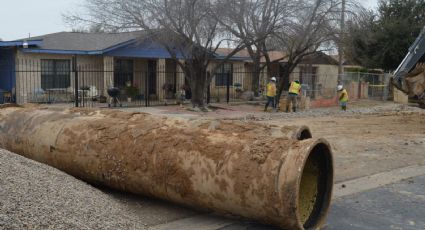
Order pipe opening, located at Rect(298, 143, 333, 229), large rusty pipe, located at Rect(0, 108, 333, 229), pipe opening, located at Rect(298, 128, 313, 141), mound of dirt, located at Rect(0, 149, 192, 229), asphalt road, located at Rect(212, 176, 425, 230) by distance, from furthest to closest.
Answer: pipe opening, located at Rect(298, 128, 313, 141), asphalt road, located at Rect(212, 176, 425, 230), pipe opening, located at Rect(298, 143, 333, 229), large rusty pipe, located at Rect(0, 108, 333, 229), mound of dirt, located at Rect(0, 149, 192, 229)

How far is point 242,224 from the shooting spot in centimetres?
611

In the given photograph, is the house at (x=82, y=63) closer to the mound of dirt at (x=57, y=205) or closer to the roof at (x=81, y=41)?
the roof at (x=81, y=41)

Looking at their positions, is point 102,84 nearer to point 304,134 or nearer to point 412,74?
point 412,74

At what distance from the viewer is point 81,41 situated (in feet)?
95.8

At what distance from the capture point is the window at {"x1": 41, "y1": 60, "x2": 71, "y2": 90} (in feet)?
87.1

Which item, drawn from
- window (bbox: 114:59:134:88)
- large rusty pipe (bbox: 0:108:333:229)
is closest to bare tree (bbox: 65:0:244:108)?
window (bbox: 114:59:134:88)

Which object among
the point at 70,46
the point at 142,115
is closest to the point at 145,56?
the point at 70,46

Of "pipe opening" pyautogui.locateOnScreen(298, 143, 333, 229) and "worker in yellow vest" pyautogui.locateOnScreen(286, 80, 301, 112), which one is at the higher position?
"worker in yellow vest" pyautogui.locateOnScreen(286, 80, 301, 112)

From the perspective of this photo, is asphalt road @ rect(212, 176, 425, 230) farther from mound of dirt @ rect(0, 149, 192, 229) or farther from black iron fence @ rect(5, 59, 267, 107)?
black iron fence @ rect(5, 59, 267, 107)

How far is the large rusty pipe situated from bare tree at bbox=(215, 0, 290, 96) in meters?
15.7

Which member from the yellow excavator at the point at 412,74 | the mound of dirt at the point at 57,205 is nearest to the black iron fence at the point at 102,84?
the yellow excavator at the point at 412,74

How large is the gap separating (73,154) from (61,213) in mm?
2177

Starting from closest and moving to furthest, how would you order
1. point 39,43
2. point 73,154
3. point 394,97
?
point 73,154
point 39,43
point 394,97

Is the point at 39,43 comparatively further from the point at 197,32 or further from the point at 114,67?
the point at 197,32
